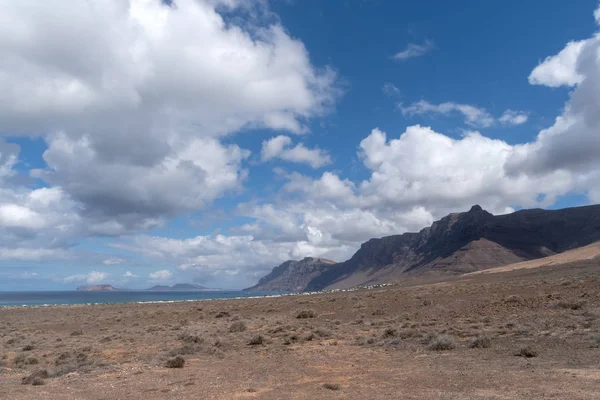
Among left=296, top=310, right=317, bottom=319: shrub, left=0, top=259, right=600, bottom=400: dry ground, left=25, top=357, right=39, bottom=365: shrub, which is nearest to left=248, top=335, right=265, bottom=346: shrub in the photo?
left=0, top=259, right=600, bottom=400: dry ground

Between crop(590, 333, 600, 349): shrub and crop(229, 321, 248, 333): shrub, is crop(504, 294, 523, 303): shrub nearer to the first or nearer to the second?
crop(590, 333, 600, 349): shrub

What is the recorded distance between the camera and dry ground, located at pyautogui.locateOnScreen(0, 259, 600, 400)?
1310cm

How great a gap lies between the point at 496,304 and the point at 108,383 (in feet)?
73.8

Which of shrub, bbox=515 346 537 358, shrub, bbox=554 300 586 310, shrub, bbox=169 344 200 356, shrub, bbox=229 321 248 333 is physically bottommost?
shrub, bbox=515 346 537 358

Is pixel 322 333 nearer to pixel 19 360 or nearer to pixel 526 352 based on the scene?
pixel 526 352

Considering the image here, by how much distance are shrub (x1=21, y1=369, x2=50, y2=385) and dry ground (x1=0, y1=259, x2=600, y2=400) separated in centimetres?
5

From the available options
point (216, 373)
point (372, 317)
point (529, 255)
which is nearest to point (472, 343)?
point (216, 373)

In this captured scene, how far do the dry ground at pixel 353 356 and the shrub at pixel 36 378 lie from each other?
0.05 metres

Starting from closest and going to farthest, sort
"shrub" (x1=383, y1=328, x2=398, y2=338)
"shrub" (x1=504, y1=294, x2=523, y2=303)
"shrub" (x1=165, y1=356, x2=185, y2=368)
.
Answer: "shrub" (x1=165, y1=356, x2=185, y2=368) → "shrub" (x1=383, y1=328, x2=398, y2=338) → "shrub" (x1=504, y1=294, x2=523, y2=303)

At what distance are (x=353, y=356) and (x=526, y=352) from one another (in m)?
6.36

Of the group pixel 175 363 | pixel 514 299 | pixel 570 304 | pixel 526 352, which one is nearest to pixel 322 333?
pixel 175 363

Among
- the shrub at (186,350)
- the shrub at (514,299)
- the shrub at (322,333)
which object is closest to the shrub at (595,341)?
the shrub at (514,299)

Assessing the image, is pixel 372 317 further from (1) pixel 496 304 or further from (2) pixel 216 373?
(2) pixel 216 373

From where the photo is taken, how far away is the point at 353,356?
61.7 ft
